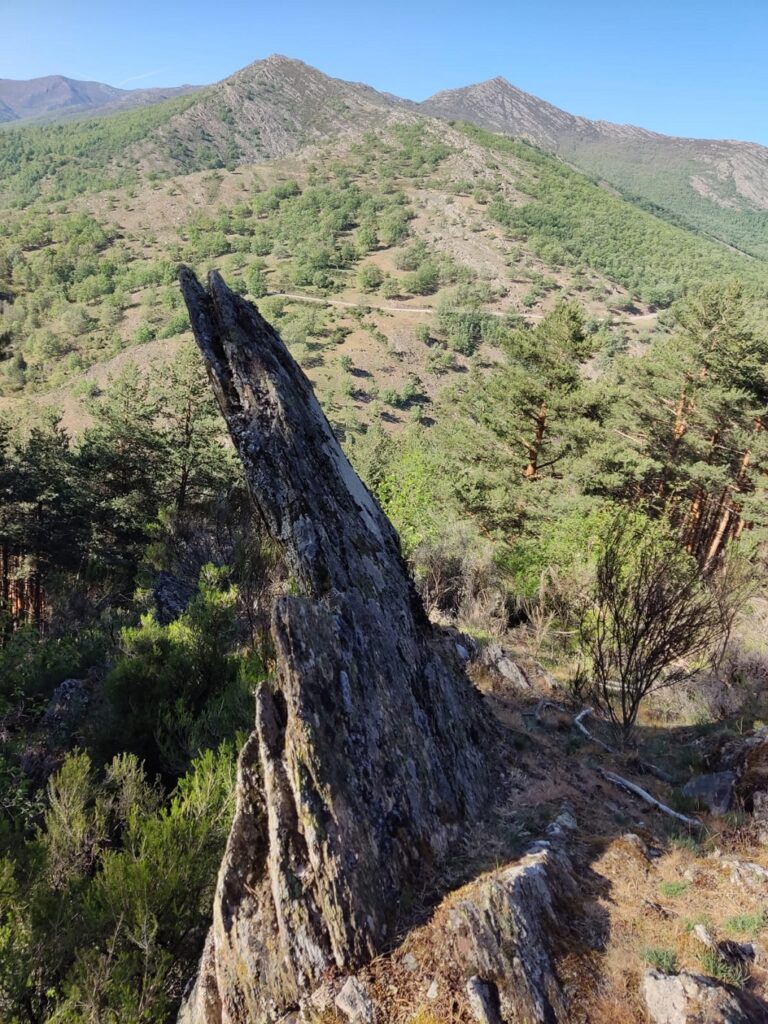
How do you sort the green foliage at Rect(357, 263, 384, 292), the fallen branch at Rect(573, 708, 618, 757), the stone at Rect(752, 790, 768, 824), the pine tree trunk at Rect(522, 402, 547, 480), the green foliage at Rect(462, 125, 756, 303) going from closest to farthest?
the stone at Rect(752, 790, 768, 824) < the fallen branch at Rect(573, 708, 618, 757) < the pine tree trunk at Rect(522, 402, 547, 480) < the green foliage at Rect(357, 263, 384, 292) < the green foliage at Rect(462, 125, 756, 303)

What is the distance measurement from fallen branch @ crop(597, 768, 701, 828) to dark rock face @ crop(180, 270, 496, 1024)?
2.05 metres

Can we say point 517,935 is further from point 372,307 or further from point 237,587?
point 372,307

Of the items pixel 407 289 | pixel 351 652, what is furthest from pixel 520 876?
pixel 407 289

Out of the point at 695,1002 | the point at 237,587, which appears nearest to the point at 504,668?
the point at 237,587

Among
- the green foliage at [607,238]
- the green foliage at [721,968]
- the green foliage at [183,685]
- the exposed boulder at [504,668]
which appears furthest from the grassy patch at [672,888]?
the green foliage at [607,238]

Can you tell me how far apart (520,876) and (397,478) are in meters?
16.7

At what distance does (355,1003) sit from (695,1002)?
251 centimetres

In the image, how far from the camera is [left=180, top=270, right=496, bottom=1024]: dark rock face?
14.1 ft

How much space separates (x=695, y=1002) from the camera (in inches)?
157

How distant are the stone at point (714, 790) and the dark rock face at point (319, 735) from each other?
10.1 ft

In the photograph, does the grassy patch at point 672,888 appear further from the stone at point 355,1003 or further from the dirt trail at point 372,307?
the dirt trail at point 372,307

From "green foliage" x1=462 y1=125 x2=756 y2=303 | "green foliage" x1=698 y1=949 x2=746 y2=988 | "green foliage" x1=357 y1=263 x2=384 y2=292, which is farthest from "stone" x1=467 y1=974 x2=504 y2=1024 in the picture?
"green foliage" x1=462 y1=125 x2=756 y2=303

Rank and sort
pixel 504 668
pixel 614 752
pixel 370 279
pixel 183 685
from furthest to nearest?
pixel 370 279, pixel 504 668, pixel 614 752, pixel 183 685

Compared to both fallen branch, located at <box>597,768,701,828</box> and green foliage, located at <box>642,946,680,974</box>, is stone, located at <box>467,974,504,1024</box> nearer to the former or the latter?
green foliage, located at <box>642,946,680,974</box>
